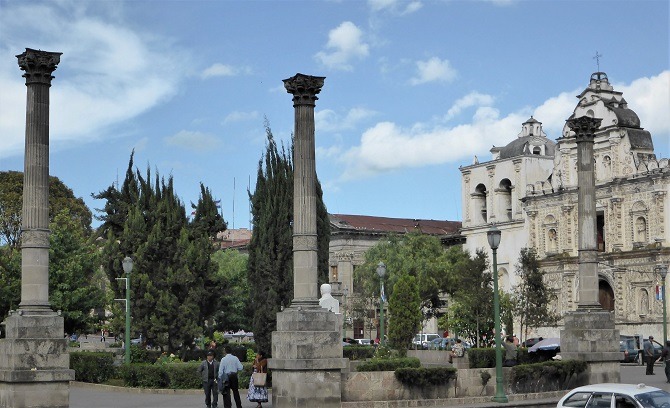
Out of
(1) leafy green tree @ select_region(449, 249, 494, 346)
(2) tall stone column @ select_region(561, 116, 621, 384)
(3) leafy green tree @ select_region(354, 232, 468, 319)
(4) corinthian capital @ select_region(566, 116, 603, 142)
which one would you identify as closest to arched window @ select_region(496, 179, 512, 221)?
(3) leafy green tree @ select_region(354, 232, 468, 319)

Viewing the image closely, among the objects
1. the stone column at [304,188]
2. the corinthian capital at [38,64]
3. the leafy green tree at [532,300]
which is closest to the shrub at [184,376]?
the stone column at [304,188]

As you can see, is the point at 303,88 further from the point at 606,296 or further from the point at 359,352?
the point at 606,296

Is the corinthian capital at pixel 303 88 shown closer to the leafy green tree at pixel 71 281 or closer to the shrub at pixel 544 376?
the shrub at pixel 544 376

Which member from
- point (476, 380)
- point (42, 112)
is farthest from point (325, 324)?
point (42, 112)

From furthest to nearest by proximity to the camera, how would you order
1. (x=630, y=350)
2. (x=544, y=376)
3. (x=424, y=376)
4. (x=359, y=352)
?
(x=630, y=350) < (x=359, y=352) < (x=544, y=376) < (x=424, y=376)

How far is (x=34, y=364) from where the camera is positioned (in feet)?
77.2

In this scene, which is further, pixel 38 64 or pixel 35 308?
pixel 38 64

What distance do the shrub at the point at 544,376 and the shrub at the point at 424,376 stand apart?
2482 millimetres

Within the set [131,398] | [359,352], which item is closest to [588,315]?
[359,352]

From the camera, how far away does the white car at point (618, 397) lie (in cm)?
1772

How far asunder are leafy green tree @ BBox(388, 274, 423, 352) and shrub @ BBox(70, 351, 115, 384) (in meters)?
10.8

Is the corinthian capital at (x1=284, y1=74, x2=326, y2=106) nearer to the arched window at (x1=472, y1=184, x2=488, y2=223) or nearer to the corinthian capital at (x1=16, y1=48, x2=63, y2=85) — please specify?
the corinthian capital at (x1=16, y1=48, x2=63, y2=85)

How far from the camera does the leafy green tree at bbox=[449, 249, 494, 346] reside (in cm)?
6100

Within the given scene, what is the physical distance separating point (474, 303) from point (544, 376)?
32981 mm
